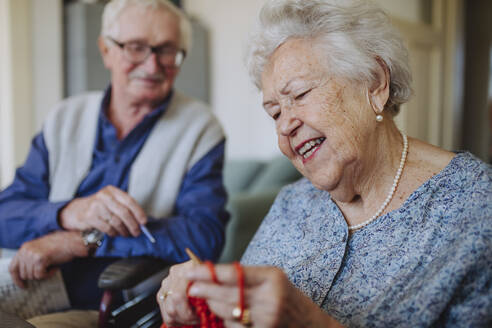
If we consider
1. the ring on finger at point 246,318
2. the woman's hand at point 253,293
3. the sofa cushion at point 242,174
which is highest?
the woman's hand at point 253,293

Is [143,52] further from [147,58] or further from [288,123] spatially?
[288,123]

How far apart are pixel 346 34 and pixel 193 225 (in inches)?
31.0

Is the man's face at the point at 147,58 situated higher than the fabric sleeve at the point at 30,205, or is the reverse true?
the man's face at the point at 147,58

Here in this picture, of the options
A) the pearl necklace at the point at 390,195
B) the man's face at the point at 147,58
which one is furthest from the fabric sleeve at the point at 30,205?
the pearl necklace at the point at 390,195

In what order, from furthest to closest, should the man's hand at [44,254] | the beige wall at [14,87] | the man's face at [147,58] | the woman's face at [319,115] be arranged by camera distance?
the beige wall at [14,87] → the man's face at [147,58] → the man's hand at [44,254] → the woman's face at [319,115]

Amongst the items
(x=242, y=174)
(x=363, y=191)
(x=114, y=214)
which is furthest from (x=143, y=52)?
(x=242, y=174)

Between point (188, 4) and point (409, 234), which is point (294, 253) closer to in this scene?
point (409, 234)

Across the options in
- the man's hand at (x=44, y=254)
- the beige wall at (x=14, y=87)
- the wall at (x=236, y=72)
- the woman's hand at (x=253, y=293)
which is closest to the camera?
the woman's hand at (x=253, y=293)

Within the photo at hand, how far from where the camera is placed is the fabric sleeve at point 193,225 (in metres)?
1.33

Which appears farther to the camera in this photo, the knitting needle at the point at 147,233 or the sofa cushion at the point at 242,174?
the sofa cushion at the point at 242,174

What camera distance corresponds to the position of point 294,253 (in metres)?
1.03

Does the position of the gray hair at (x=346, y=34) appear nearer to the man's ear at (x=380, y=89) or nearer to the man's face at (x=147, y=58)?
the man's ear at (x=380, y=89)

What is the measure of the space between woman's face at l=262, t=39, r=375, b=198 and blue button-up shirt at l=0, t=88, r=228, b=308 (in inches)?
22.2

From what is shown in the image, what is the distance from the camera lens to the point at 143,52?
60.9 inches
